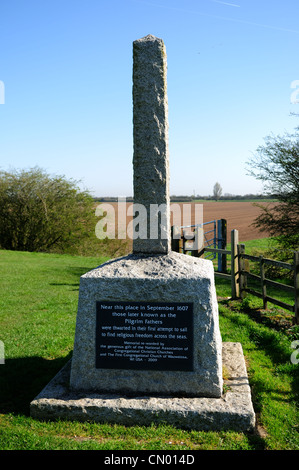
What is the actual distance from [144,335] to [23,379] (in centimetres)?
189

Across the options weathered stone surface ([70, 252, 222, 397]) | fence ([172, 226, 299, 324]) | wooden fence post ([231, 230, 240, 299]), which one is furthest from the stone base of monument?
wooden fence post ([231, 230, 240, 299])

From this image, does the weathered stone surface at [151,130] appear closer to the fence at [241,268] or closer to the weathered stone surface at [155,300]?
the weathered stone surface at [155,300]

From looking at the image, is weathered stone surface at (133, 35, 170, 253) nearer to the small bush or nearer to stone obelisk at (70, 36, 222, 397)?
stone obelisk at (70, 36, 222, 397)

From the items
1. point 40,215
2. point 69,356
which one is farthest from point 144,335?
point 40,215

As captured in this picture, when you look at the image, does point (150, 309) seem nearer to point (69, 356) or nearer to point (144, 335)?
point (144, 335)

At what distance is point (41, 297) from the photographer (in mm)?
10117

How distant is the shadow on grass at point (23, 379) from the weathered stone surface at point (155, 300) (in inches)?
27.4

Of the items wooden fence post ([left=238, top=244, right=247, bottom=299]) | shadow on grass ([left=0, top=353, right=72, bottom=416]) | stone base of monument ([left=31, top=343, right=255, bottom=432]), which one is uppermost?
wooden fence post ([left=238, top=244, right=247, bottom=299])

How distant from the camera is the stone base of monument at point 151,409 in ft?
12.4

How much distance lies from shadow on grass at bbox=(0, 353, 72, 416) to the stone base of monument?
15.5 inches

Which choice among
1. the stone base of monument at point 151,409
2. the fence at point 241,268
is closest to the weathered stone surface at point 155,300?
the stone base of monument at point 151,409

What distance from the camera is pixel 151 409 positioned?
3854 mm

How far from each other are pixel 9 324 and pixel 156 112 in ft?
17.2

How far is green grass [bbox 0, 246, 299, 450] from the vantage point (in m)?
3.59
